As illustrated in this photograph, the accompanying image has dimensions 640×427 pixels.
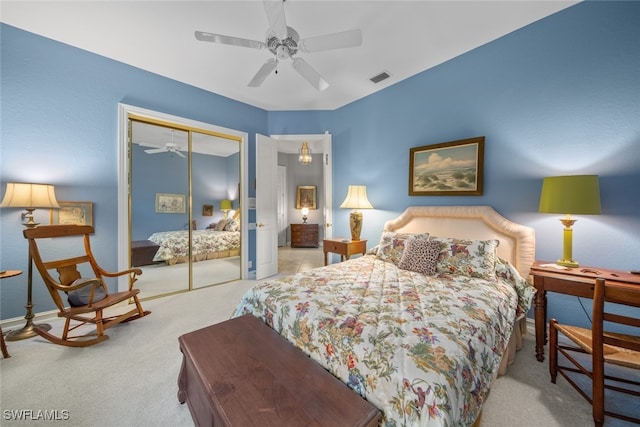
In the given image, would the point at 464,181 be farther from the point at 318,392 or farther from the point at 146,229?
the point at 146,229

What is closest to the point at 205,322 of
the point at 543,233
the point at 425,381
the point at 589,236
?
the point at 425,381

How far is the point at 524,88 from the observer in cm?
246

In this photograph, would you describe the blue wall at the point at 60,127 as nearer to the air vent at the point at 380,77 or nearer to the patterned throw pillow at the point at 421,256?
the air vent at the point at 380,77

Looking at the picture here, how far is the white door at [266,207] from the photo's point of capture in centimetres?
414

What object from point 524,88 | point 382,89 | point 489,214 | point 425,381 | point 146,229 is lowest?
point 425,381

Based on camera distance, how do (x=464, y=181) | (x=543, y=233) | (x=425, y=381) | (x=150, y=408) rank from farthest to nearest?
(x=464, y=181), (x=543, y=233), (x=150, y=408), (x=425, y=381)

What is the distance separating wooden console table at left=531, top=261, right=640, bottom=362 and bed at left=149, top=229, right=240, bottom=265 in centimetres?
390

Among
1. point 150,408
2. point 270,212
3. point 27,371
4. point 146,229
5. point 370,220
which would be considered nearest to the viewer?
point 150,408

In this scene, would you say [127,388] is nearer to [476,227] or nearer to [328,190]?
[476,227]

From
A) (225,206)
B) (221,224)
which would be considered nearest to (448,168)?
(225,206)

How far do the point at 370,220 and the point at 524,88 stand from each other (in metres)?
→ 2.39

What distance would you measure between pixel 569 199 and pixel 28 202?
185 inches

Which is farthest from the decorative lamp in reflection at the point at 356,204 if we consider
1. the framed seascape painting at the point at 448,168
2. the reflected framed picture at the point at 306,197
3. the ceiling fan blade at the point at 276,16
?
the reflected framed picture at the point at 306,197

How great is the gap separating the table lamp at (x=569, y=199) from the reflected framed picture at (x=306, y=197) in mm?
5958
